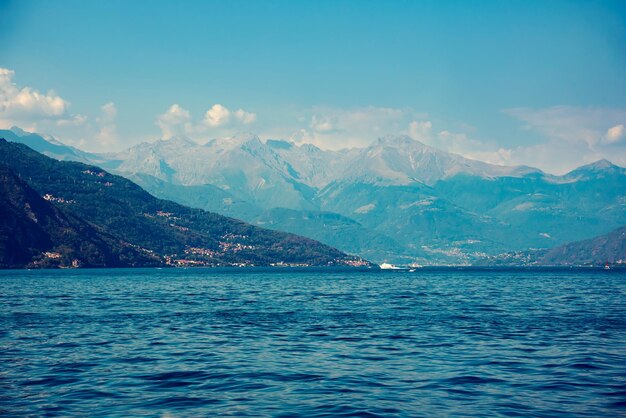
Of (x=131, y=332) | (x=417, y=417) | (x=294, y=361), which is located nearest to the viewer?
(x=417, y=417)

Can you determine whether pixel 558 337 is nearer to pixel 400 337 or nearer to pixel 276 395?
pixel 400 337

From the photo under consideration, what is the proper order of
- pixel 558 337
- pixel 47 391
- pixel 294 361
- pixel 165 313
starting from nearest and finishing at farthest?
1. pixel 47 391
2. pixel 294 361
3. pixel 558 337
4. pixel 165 313

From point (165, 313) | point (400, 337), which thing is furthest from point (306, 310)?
point (400, 337)

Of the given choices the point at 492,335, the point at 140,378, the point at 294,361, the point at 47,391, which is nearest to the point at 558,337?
the point at 492,335

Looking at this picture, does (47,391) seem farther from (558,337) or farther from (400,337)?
(558,337)

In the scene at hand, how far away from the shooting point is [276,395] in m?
35.9

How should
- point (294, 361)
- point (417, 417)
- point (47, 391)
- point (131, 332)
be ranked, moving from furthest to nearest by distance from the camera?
point (131, 332)
point (294, 361)
point (47, 391)
point (417, 417)

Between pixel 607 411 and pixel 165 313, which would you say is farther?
pixel 165 313

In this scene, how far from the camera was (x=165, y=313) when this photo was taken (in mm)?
84750

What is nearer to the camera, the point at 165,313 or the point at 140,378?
the point at 140,378

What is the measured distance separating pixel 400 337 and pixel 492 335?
29.8ft

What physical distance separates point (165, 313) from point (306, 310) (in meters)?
19.8

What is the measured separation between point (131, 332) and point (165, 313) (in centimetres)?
2169

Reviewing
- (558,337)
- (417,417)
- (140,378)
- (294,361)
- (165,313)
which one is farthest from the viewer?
(165,313)
